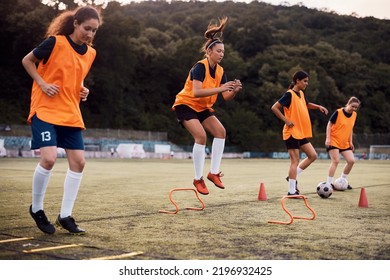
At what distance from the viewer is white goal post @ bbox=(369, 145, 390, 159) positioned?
55438 mm

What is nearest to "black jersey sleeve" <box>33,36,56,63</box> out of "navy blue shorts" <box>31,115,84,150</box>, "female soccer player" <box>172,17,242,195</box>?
"navy blue shorts" <box>31,115,84,150</box>

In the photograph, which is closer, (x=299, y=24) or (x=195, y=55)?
(x=195, y=55)

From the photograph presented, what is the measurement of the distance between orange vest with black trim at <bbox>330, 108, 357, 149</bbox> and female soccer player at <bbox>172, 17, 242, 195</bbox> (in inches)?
193

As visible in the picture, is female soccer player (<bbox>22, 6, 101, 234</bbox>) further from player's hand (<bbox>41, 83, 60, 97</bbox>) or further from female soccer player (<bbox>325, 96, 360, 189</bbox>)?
female soccer player (<bbox>325, 96, 360, 189</bbox>)

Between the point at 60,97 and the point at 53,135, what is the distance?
39cm

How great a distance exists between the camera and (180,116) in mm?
7582

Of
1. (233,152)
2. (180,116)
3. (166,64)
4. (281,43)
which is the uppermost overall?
(281,43)

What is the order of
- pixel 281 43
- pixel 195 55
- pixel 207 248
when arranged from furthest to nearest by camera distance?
pixel 281 43, pixel 195 55, pixel 207 248

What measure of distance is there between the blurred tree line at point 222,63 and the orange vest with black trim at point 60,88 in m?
48.1

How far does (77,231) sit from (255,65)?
81079 millimetres

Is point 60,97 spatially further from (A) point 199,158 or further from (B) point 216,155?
(B) point 216,155

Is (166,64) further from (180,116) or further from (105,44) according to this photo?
(180,116)

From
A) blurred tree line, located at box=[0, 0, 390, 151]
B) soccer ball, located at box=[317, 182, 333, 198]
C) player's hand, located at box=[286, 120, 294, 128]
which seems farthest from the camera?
blurred tree line, located at box=[0, 0, 390, 151]

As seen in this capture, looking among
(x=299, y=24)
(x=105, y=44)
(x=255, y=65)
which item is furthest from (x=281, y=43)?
(x=105, y=44)
